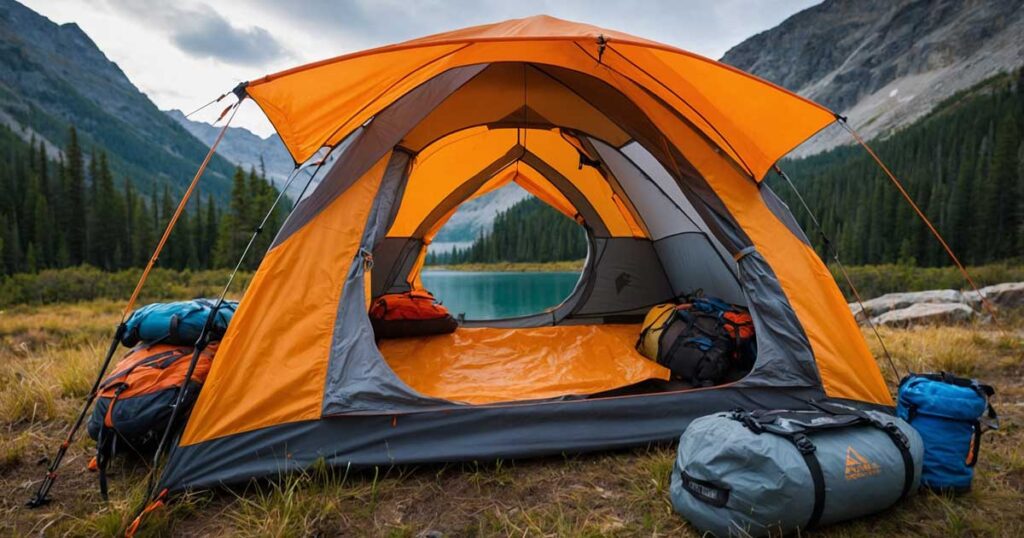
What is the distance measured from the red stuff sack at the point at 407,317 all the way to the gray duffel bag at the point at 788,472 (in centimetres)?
359

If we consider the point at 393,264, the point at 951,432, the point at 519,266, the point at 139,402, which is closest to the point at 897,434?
the point at 951,432

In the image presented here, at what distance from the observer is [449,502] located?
2436 millimetres

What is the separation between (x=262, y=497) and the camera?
231 cm

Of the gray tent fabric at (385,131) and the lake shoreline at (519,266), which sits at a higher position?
the gray tent fabric at (385,131)

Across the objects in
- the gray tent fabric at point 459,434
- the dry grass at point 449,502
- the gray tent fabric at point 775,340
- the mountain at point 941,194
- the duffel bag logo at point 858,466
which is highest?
the mountain at point 941,194

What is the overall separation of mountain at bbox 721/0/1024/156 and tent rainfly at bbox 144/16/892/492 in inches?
3187

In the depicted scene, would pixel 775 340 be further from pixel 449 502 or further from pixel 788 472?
pixel 449 502

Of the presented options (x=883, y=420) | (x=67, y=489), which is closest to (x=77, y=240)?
(x=67, y=489)

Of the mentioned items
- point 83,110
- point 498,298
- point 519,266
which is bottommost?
point 519,266

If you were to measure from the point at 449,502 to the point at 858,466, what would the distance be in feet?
6.26

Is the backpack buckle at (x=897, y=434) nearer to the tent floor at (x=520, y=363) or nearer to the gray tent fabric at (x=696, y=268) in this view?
the tent floor at (x=520, y=363)

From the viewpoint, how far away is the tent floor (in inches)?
138

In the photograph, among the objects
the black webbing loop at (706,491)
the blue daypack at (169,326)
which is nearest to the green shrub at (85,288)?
the blue daypack at (169,326)

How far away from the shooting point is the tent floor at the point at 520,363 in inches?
138
